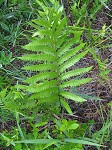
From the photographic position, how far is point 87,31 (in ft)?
7.32

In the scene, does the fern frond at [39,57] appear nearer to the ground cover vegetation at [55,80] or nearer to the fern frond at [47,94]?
the ground cover vegetation at [55,80]

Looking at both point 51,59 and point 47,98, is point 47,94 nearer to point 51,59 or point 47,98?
point 47,98

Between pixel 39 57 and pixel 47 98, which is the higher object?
pixel 39 57

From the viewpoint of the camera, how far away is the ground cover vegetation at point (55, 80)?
5.43ft

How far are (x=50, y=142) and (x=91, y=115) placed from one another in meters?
0.44

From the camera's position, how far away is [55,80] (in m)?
1.74

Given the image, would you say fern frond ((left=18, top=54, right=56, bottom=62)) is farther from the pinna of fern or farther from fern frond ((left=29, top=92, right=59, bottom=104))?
fern frond ((left=29, top=92, right=59, bottom=104))

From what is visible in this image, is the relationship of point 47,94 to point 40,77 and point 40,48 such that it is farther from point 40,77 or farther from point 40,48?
point 40,48

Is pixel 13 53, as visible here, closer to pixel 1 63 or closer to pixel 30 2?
pixel 1 63

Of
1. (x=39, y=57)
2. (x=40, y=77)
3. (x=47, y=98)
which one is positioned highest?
(x=39, y=57)

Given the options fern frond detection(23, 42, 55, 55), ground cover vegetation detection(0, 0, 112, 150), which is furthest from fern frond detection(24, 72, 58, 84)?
fern frond detection(23, 42, 55, 55)

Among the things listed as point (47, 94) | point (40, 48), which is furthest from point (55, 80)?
point (40, 48)

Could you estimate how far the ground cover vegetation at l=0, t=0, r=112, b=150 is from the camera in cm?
166

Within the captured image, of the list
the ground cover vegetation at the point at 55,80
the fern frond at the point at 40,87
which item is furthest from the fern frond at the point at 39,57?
the fern frond at the point at 40,87
